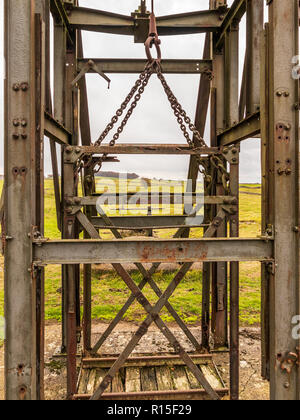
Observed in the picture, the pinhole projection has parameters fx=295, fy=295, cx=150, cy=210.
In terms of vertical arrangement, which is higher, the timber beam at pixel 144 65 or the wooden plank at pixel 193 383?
the timber beam at pixel 144 65

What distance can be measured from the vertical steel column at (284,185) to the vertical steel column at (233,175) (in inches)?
47.1

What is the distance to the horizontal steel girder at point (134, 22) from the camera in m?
3.95

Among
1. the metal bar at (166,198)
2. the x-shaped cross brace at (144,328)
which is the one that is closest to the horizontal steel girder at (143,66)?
the metal bar at (166,198)

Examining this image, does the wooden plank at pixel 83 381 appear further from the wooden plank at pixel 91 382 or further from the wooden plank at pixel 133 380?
the wooden plank at pixel 133 380

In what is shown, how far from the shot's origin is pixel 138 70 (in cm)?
443

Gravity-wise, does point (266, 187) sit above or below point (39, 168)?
below

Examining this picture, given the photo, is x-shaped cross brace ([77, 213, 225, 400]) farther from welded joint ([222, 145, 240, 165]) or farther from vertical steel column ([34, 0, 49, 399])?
welded joint ([222, 145, 240, 165])

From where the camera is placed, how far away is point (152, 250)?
2334mm

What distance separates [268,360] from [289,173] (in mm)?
1491

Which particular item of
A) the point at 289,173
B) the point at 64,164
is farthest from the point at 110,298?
the point at 289,173

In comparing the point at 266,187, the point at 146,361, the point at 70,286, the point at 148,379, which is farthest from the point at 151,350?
the point at 266,187

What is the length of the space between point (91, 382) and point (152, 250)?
2.62 metres

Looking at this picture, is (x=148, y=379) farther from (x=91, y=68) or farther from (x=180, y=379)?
(x=91, y=68)
